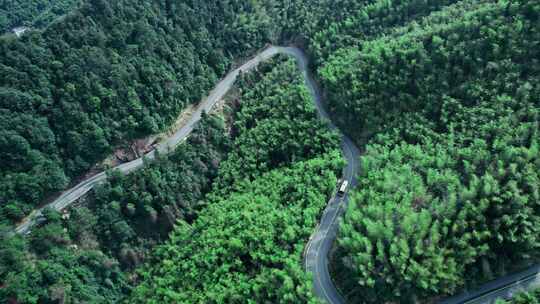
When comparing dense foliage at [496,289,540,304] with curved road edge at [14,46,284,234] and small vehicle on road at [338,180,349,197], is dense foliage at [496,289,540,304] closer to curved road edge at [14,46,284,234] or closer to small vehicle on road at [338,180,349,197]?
small vehicle on road at [338,180,349,197]

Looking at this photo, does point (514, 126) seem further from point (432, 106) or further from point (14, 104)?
point (14, 104)

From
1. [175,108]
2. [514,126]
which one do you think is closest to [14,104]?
[175,108]

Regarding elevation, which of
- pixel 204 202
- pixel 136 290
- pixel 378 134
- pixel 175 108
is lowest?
pixel 136 290

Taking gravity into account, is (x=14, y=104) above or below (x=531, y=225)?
above

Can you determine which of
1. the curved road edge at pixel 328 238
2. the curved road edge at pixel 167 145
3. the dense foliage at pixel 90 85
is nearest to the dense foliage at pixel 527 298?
the curved road edge at pixel 328 238

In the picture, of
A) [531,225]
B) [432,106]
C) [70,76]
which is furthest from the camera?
[70,76]

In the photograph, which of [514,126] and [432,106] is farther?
[432,106]

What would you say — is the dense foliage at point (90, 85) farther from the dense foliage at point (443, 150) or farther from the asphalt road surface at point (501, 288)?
the asphalt road surface at point (501, 288)

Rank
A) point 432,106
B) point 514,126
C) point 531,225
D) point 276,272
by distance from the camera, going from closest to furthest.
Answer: point 531,225, point 276,272, point 514,126, point 432,106

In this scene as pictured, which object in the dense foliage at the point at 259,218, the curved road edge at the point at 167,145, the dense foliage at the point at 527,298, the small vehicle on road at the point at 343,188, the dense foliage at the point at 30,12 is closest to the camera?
the dense foliage at the point at 527,298
